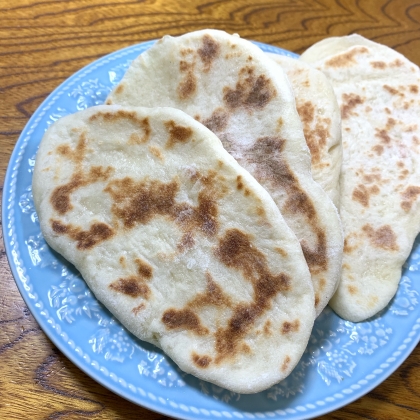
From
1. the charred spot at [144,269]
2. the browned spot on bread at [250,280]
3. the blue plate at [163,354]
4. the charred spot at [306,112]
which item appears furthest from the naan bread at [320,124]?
the charred spot at [144,269]

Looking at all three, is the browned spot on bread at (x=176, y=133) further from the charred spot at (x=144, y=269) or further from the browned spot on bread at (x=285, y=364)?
the browned spot on bread at (x=285, y=364)

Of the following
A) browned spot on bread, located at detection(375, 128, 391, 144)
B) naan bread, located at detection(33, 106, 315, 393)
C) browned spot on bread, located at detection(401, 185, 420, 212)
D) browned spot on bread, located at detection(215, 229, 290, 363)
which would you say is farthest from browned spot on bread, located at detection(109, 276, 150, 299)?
browned spot on bread, located at detection(375, 128, 391, 144)

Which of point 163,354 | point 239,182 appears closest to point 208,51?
point 239,182

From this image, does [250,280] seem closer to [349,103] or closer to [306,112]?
[306,112]

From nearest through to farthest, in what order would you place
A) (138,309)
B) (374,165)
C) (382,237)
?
(138,309) → (382,237) → (374,165)

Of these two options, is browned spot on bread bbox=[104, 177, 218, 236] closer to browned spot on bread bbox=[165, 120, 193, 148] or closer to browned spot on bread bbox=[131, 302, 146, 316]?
browned spot on bread bbox=[165, 120, 193, 148]

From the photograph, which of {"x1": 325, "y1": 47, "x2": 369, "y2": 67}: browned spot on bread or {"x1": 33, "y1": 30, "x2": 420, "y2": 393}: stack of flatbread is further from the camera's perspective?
{"x1": 325, "y1": 47, "x2": 369, "y2": 67}: browned spot on bread
